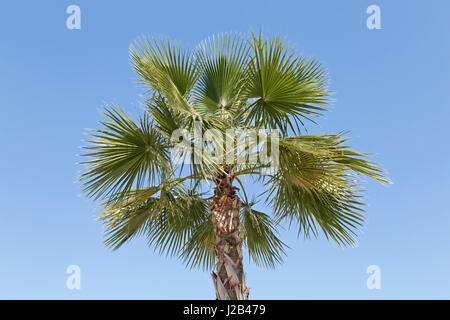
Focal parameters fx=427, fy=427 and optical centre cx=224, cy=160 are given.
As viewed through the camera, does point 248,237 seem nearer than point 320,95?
No

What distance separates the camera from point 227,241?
602 centimetres

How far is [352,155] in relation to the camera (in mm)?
5656

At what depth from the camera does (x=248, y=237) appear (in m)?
7.57

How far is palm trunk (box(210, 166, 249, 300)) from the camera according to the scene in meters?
5.76

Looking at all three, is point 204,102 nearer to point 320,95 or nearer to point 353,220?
point 320,95

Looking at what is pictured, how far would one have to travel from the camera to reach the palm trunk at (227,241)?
576 cm
